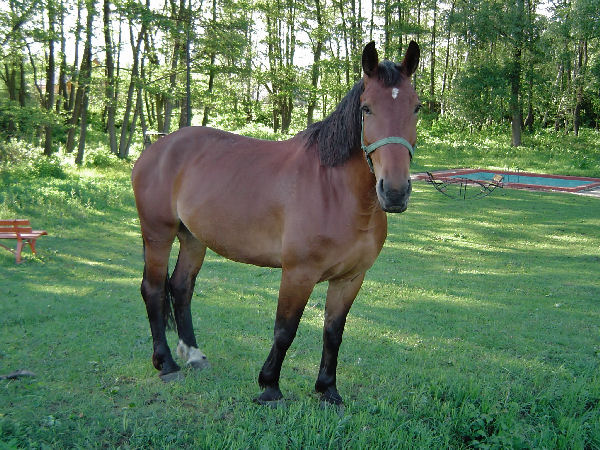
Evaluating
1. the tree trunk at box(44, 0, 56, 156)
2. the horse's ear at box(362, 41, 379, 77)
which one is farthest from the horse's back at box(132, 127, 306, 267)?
the tree trunk at box(44, 0, 56, 156)

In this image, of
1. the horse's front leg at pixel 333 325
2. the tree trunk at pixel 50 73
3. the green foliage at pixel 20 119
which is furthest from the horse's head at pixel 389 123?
the tree trunk at pixel 50 73

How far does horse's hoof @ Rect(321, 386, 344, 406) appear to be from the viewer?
11.1ft

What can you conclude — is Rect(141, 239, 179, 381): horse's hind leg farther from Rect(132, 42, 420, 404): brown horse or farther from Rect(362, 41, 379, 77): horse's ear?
Rect(362, 41, 379, 77): horse's ear

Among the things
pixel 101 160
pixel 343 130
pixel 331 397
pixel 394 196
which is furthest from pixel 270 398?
pixel 101 160

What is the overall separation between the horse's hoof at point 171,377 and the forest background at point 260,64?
13.8 meters

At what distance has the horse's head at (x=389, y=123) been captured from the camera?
242cm

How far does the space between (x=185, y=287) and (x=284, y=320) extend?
55.5 inches

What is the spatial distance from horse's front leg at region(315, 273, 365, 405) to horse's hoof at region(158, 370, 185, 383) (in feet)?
3.69

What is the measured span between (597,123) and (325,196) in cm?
3859

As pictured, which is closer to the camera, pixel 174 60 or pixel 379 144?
pixel 379 144

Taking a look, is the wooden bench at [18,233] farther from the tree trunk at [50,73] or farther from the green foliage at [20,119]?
the tree trunk at [50,73]

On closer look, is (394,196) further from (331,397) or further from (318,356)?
(318,356)

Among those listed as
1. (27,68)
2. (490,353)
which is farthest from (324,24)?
(490,353)

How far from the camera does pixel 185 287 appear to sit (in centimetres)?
420
